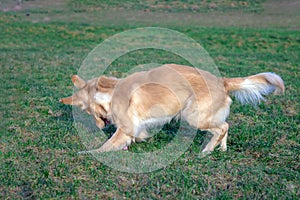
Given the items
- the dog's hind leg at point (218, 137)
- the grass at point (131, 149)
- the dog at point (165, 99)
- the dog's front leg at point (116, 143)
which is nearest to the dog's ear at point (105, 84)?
the dog at point (165, 99)

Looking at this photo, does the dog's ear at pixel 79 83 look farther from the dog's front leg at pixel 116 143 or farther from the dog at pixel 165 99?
the dog's front leg at pixel 116 143

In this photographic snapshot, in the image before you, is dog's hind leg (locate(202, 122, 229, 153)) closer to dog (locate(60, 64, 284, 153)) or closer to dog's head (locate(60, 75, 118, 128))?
dog (locate(60, 64, 284, 153))

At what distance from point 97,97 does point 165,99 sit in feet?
3.26

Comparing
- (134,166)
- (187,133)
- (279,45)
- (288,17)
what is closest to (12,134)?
(134,166)

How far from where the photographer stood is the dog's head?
527cm

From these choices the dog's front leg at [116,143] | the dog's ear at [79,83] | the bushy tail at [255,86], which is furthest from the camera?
the dog's ear at [79,83]

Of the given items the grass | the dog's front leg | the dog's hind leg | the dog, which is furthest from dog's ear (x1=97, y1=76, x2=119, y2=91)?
the dog's hind leg

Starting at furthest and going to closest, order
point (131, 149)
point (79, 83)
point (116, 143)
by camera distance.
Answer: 1. point (79, 83)
2. point (131, 149)
3. point (116, 143)

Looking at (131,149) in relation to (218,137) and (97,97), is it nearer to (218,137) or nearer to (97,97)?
(97,97)

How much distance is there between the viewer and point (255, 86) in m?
5.39

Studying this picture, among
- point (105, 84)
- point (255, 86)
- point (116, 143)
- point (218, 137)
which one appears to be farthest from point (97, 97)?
point (255, 86)

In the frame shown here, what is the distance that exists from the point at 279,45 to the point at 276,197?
15749 mm

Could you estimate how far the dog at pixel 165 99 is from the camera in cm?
507

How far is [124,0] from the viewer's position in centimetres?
3428
